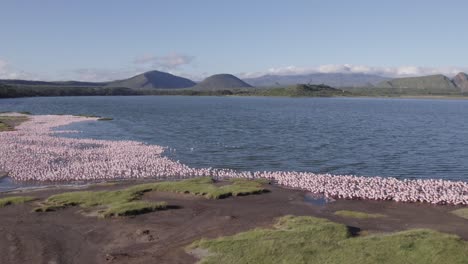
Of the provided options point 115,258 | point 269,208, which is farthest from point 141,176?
point 115,258

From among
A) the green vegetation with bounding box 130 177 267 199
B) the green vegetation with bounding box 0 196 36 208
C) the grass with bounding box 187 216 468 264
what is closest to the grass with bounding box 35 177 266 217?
the green vegetation with bounding box 130 177 267 199

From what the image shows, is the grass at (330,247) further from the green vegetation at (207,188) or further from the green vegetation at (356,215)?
the green vegetation at (207,188)

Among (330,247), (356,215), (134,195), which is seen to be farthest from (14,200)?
(356,215)

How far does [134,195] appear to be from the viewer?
32.1 m

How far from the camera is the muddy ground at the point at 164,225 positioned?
20.9 metres

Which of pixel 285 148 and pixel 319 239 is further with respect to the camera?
pixel 285 148

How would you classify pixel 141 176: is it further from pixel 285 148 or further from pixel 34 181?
pixel 285 148

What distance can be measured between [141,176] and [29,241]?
18.7m

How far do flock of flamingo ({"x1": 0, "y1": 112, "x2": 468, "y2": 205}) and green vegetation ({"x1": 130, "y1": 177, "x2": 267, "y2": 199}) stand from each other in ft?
12.2

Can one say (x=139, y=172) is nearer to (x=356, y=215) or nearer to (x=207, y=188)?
(x=207, y=188)

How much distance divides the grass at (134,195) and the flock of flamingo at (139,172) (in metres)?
4.47

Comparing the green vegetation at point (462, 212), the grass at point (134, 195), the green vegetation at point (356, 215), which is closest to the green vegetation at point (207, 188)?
the grass at point (134, 195)

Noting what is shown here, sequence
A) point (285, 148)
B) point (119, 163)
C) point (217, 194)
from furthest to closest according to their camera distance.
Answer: point (285, 148) < point (119, 163) < point (217, 194)

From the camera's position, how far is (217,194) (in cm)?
3225
